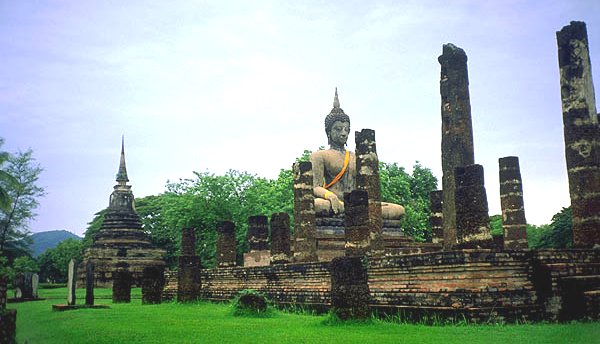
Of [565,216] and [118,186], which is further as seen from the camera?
[118,186]

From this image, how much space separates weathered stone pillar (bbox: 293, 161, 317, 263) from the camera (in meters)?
17.1

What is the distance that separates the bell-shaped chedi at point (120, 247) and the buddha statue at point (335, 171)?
17.0m

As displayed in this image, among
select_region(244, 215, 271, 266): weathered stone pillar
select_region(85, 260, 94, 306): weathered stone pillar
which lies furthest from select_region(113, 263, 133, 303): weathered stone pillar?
select_region(244, 215, 271, 266): weathered stone pillar

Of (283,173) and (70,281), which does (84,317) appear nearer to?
(70,281)

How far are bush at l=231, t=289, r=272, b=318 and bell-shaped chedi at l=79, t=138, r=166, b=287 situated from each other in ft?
74.9

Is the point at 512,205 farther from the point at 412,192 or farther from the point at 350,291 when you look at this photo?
the point at 412,192

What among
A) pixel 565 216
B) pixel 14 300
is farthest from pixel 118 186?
pixel 565 216

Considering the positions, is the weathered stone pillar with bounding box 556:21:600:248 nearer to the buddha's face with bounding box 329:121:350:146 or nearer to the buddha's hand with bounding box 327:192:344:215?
the buddha's hand with bounding box 327:192:344:215

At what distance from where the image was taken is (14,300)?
21.9m

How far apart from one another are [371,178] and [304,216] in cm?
276

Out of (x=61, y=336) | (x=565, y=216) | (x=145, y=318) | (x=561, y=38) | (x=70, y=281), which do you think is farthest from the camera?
(x=565, y=216)

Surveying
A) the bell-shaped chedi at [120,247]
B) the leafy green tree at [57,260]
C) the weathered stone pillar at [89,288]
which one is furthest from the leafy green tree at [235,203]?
the leafy green tree at [57,260]

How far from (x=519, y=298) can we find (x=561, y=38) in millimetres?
6412

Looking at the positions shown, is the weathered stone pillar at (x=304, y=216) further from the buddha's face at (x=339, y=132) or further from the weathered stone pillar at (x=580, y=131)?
the weathered stone pillar at (x=580, y=131)
